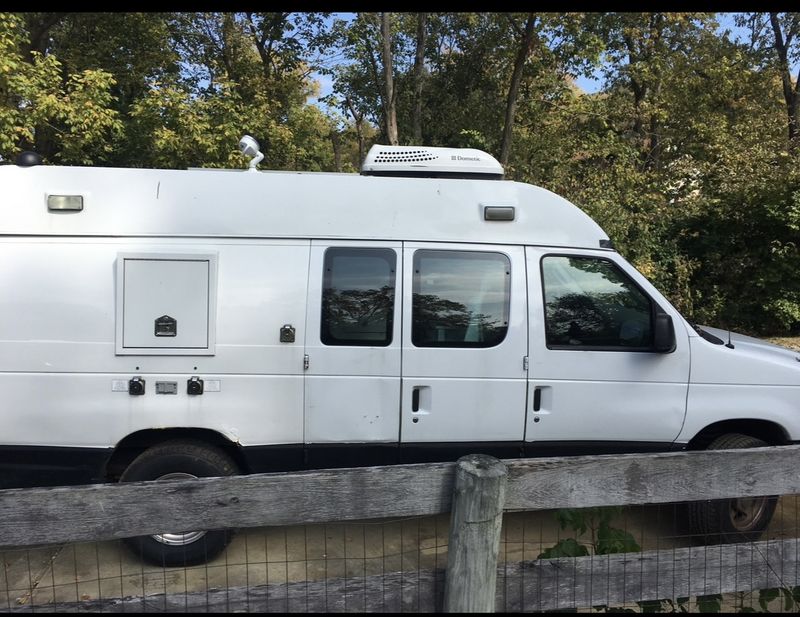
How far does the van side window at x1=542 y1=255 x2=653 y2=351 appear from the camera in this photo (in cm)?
366

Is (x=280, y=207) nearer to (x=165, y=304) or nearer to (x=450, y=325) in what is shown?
(x=165, y=304)

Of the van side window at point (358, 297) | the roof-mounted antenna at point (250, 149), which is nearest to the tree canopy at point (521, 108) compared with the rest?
the roof-mounted antenna at point (250, 149)

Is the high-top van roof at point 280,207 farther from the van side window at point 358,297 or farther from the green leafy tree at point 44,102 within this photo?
the green leafy tree at point 44,102

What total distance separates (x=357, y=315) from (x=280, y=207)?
80cm

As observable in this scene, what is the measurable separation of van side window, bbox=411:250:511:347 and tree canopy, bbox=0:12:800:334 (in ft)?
21.1

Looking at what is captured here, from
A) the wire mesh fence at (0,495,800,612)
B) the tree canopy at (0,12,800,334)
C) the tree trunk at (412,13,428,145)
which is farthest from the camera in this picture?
the tree trunk at (412,13,428,145)

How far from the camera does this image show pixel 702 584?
2.39 m

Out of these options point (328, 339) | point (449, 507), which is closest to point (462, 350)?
point (328, 339)

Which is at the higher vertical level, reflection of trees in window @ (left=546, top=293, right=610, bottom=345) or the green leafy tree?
the green leafy tree

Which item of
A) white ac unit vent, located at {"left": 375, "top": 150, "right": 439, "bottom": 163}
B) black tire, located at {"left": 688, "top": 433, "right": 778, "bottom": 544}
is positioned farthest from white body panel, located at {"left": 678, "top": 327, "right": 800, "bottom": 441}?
white ac unit vent, located at {"left": 375, "top": 150, "right": 439, "bottom": 163}

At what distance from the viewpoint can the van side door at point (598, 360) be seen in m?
3.61

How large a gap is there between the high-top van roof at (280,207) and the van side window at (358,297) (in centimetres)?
13

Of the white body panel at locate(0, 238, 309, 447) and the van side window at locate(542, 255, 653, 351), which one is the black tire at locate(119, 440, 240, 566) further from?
the van side window at locate(542, 255, 653, 351)

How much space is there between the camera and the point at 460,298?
12.0 feet
